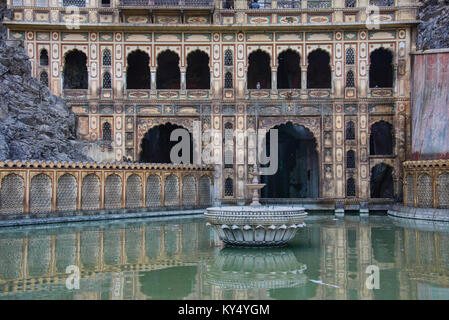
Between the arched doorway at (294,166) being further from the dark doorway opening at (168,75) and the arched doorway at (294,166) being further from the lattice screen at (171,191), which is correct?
the lattice screen at (171,191)

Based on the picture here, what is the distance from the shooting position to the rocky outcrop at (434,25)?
24.6m

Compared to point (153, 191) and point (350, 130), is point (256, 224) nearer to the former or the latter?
point (153, 191)

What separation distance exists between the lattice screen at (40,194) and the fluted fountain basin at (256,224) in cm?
846

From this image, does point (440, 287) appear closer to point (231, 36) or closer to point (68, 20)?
point (231, 36)

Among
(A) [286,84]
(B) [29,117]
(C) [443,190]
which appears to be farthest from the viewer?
(A) [286,84]

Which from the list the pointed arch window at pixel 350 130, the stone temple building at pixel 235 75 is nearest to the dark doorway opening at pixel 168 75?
the stone temple building at pixel 235 75

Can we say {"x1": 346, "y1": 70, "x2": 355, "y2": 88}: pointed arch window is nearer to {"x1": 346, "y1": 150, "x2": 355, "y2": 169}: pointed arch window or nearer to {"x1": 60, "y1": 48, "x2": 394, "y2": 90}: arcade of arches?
{"x1": 60, "y1": 48, "x2": 394, "y2": 90}: arcade of arches

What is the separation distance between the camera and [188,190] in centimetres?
2100

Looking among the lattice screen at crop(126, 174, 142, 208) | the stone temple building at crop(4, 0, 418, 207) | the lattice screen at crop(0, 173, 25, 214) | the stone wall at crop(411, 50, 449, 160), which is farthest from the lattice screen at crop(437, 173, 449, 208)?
the lattice screen at crop(0, 173, 25, 214)

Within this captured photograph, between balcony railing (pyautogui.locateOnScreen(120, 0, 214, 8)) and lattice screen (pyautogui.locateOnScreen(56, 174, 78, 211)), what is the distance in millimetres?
9803

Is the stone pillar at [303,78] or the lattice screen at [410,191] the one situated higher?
the stone pillar at [303,78]

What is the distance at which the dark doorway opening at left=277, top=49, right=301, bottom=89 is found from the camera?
26.0m

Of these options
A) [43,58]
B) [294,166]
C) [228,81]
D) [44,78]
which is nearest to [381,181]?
[294,166]

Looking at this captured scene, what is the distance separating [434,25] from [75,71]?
65.1 feet
